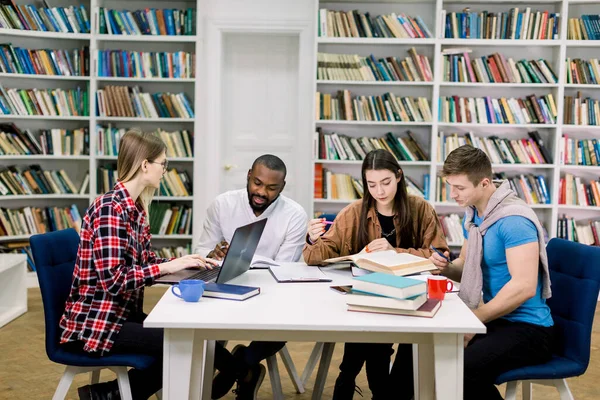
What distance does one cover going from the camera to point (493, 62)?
5527mm

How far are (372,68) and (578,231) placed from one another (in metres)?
2.12

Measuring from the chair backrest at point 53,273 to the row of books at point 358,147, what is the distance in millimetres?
3256

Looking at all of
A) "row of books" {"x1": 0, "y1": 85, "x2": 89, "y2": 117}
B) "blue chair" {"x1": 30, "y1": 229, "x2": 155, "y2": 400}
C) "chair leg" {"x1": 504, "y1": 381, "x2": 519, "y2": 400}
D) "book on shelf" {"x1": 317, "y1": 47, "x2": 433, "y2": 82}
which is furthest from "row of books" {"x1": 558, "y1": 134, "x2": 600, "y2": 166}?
"blue chair" {"x1": 30, "y1": 229, "x2": 155, "y2": 400}

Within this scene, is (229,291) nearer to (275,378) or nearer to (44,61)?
(275,378)

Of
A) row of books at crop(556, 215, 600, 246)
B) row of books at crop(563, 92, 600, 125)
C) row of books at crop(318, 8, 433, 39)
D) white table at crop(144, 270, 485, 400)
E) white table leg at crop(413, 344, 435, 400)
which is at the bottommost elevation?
white table leg at crop(413, 344, 435, 400)

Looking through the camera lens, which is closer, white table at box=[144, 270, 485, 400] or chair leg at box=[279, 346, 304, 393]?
white table at box=[144, 270, 485, 400]

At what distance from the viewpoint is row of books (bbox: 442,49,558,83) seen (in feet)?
18.1

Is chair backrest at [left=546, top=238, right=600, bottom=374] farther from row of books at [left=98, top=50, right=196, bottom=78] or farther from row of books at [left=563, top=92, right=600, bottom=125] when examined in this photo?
row of books at [left=98, top=50, right=196, bottom=78]

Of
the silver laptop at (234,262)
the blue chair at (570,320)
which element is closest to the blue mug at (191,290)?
the silver laptop at (234,262)

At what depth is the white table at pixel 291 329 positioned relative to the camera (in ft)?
6.27

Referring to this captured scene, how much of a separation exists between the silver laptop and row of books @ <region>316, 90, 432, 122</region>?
3.10 m

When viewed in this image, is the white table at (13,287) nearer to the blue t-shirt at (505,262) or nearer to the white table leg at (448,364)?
the blue t-shirt at (505,262)

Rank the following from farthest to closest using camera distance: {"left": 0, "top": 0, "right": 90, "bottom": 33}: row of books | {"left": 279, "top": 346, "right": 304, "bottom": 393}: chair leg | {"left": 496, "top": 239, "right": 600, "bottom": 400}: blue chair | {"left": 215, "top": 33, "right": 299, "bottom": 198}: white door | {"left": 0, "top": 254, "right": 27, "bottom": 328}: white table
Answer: {"left": 215, "top": 33, "right": 299, "bottom": 198}: white door < {"left": 0, "top": 0, "right": 90, "bottom": 33}: row of books < {"left": 0, "top": 254, "right": 27, "bottom": 328}: white table < {"left": 279, "top": 346, "right": 304, "bottom": 393}: chair leg < {"left": 496, "top": 239, "right": 600, "bottom": 400}: blue chair

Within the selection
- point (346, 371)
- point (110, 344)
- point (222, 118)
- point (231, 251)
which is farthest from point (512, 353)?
point (222, 118)
